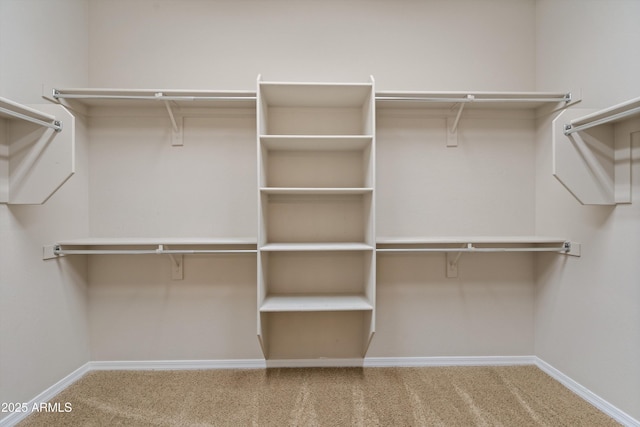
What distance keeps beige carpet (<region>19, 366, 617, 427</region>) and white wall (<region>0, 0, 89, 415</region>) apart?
271mm

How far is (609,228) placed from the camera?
178cm

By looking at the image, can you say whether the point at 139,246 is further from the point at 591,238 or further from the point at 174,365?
the point at 591,238

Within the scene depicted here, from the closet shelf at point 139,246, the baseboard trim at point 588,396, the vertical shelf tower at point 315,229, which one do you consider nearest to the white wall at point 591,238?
the baseboard trim at point 588,396

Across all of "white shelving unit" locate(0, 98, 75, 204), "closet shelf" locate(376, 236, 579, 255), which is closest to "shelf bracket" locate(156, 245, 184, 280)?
"white shelving unit" locate(0, 98, 75, 204)

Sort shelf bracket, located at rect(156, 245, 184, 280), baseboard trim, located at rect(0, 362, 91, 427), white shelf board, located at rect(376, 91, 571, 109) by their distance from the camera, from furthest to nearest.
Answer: shelf bracket, located at rect(156, 245, 184, 280), white shelf board, located at rect(376, 91, 571, 109), baseboard trim, located at rect(0, 362, 91, 427)

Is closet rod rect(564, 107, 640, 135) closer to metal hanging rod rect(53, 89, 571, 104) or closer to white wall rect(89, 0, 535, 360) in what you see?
metal hanging rod rect(53, 89, 571, 104)

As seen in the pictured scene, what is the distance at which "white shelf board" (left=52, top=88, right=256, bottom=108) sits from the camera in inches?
78.7

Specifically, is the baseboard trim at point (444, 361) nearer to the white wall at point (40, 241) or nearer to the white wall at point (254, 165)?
the white wall at point (254, 165)

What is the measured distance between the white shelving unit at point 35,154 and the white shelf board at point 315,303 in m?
1.43

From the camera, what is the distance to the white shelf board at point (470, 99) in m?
2.08

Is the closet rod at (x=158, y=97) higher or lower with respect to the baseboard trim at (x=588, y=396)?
higher

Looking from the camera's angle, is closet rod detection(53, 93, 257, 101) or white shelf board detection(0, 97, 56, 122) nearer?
white shelf board detection(0, 97, 56, 122)

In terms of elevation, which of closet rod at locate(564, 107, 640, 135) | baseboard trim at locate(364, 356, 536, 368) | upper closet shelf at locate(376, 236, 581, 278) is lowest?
baseboard trim at locate(364, 356, 536, 368)

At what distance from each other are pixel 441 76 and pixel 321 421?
2515 mm
